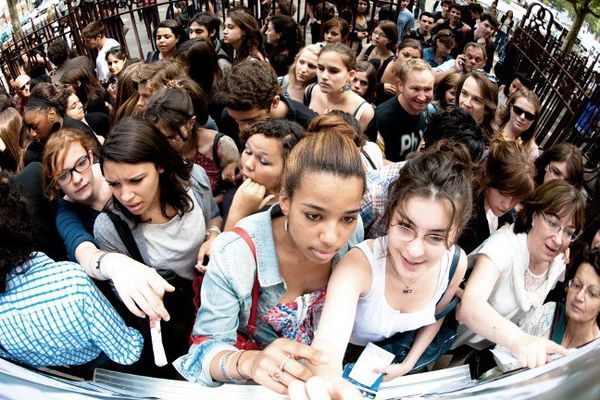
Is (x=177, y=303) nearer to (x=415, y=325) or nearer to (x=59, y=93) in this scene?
(x=415, y=325)

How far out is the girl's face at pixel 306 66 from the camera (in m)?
3.63

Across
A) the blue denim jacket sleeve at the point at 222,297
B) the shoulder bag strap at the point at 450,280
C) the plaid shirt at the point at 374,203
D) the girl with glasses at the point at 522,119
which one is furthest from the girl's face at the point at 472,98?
the blue denim jacket sleeve at the point at 222,297

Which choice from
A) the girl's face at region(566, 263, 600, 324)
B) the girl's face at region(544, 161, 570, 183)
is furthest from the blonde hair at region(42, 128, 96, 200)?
the girl's face at region(544, 161, 570, 183)

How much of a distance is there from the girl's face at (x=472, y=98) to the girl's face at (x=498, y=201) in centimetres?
127

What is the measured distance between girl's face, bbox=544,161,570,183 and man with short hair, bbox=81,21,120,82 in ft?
14.8

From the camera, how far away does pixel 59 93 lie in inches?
120

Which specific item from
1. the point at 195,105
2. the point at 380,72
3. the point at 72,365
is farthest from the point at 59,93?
the point at 380,72

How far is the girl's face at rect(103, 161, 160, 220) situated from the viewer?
1753 millimetres

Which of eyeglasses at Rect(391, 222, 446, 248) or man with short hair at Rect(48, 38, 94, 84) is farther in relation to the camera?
man with short hair at Rect(48, 38, 94, 84)

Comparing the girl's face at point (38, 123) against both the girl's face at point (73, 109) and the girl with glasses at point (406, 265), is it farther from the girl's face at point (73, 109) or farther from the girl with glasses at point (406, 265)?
the girl with glasses at point (406, 265)

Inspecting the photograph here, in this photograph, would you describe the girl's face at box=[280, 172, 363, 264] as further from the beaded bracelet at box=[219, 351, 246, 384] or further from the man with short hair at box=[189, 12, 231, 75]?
the man with short hair at box=[189, 12, 231, 75]

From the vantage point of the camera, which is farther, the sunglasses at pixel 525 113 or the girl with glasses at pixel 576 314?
the sunglasses at pixel 525 113

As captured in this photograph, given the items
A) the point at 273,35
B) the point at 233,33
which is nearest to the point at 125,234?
the point at 233,33

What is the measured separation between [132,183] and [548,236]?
1772 mm
